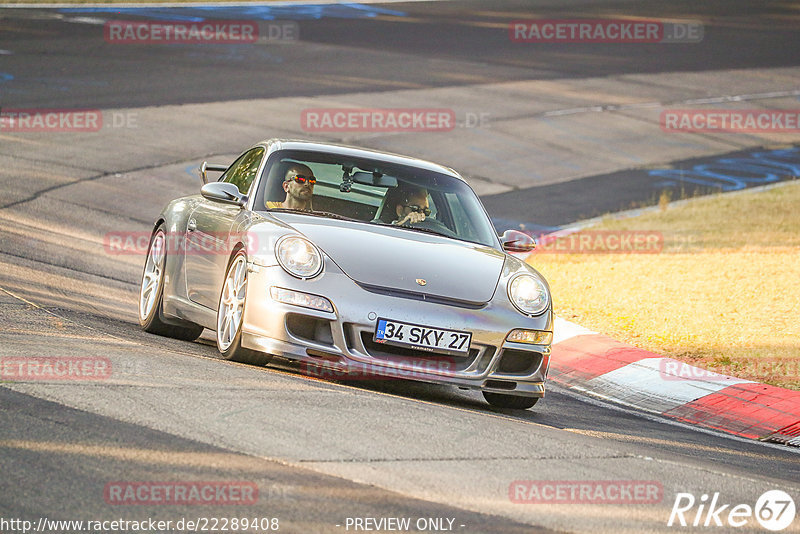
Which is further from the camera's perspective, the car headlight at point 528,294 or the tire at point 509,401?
the tire at point 509,401

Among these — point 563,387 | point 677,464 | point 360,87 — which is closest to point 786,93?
point 360,87

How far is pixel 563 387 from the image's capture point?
931cm

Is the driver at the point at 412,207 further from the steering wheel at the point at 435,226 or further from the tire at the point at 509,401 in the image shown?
the tire at the point at 509,401

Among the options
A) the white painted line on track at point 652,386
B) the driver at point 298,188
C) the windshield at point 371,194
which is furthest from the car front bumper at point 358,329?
the white painted line on track at point 652,386

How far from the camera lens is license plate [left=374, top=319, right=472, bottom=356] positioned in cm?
700

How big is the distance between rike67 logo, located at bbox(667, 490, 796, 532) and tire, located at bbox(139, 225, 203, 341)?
4349mm

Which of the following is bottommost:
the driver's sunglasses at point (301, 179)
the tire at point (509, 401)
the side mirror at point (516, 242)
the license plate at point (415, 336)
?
the tire at point (509, 401)

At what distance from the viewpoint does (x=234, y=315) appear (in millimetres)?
7488

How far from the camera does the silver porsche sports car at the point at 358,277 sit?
7.05 m

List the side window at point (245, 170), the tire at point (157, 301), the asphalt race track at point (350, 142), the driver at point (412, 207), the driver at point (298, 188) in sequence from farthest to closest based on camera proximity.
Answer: the tire at point (157, 301) < the side window at point (245, 170) < the driver at point (412, 207) < the driver at point (298, 188) < the asphalt race track at point (350, 142)

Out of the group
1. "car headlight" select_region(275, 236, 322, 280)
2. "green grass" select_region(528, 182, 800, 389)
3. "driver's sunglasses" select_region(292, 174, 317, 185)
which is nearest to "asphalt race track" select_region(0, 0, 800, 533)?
"car headlight" select_region(275, 236, 322, 280)

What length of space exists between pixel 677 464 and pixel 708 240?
9.70 metres

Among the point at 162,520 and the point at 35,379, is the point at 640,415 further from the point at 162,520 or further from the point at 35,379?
the point at 162,520

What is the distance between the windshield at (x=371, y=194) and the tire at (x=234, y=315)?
722mm
